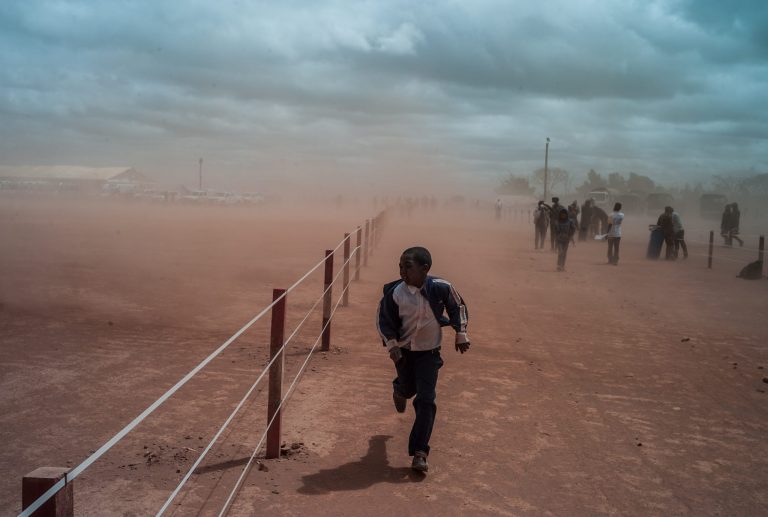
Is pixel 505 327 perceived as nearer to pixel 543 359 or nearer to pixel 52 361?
pixel 543 359

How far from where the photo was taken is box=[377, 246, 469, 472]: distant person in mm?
4953

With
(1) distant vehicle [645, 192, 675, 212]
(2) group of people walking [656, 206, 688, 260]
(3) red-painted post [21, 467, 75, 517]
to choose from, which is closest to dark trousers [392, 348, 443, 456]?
(3) red-painted post [21, 467, 75, 517]

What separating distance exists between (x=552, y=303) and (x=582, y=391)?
19.6ft

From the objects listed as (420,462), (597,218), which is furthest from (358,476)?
(597,218)

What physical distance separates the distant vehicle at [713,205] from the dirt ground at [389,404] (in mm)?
39881

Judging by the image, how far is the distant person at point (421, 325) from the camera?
4.95 metres

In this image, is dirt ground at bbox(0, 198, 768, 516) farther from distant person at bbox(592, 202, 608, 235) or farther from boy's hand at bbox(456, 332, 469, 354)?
distant person at bbox(592, 202, 608, 235)

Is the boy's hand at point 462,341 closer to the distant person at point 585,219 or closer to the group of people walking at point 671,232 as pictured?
the group of people walking at point 671,232

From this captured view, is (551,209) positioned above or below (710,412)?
above

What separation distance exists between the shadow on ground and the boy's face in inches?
51.5

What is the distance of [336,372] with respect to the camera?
25.2 ft

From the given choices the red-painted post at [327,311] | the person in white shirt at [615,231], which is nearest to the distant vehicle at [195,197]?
the person in white shirt at [615,231]

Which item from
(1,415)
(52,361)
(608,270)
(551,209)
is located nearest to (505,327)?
(52,361)

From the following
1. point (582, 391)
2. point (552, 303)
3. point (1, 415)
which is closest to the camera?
point (1, 415)
